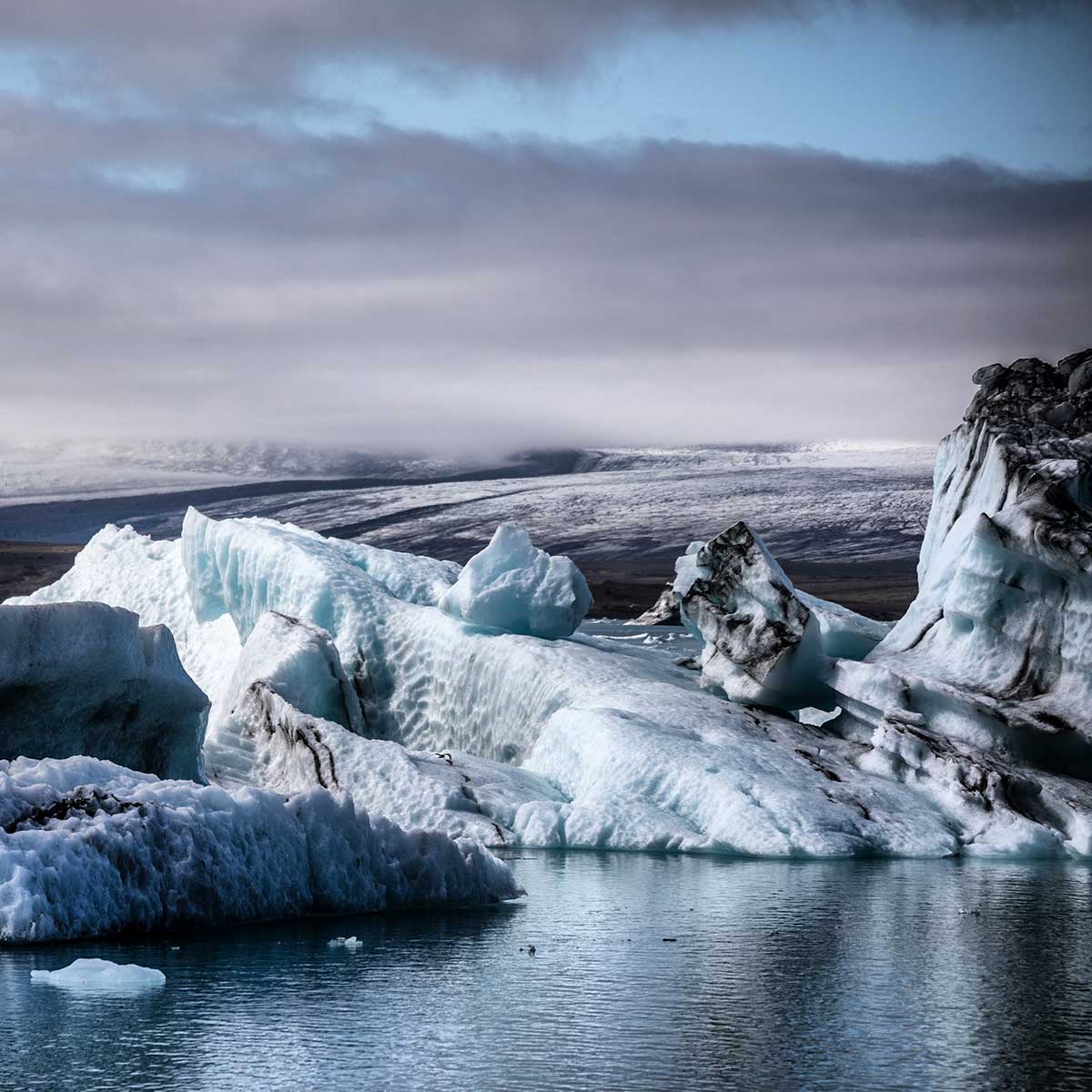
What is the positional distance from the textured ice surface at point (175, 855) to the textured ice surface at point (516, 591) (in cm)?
827

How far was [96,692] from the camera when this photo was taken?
456 inches

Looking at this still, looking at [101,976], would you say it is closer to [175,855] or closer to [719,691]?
[175,855]

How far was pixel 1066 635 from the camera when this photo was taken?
634 inches

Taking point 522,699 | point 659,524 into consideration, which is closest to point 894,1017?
point 522,699

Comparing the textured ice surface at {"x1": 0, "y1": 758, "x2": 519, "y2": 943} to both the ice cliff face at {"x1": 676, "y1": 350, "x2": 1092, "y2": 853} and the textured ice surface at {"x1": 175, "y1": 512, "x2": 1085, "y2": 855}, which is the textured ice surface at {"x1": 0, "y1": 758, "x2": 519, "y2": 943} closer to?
the textured ice surface at {"x1": 175, "y1": 512, "x2": 1085, "y2": 855}

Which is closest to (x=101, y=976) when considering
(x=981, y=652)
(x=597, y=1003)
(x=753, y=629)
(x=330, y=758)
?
(x=597, y=1003)

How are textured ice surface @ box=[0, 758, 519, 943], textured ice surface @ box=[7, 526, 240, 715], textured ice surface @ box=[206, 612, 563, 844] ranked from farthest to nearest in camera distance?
textured ice surface @ box=[7, 526, 240, 715] < textured ice surface @ box=[206, 612, 563, 844] < textured ice surface @ box=[0, 758, 519, 943]

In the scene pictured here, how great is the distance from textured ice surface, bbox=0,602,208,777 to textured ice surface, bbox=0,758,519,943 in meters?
1.56

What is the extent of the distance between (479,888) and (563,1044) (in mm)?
4344

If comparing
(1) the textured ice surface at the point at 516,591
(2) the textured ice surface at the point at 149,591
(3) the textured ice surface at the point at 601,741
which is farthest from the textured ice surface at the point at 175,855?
(2) the textured ice surface at the point at 149,591

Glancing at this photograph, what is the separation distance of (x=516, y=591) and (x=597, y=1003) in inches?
452

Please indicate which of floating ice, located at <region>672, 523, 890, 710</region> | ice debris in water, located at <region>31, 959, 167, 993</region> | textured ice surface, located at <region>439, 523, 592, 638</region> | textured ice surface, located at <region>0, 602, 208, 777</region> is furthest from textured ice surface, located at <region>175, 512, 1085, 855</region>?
ice debris in water, located at <region>31, 959, 167, 993</region>

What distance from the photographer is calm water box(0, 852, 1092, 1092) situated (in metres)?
6.04

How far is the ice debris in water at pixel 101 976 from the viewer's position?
7.38 m
